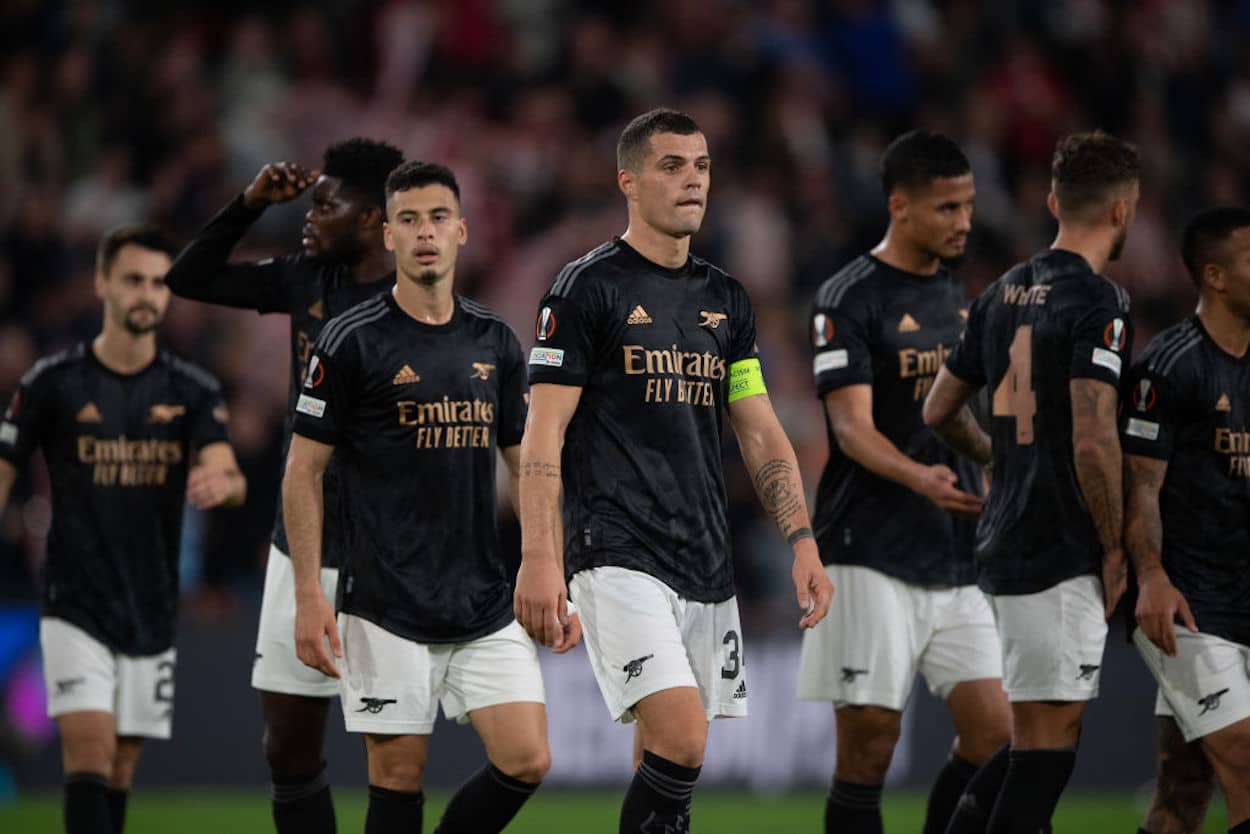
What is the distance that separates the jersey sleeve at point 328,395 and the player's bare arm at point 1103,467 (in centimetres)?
265

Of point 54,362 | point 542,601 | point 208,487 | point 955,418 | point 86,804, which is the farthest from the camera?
point 54,362

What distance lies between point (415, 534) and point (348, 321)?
0.85 m

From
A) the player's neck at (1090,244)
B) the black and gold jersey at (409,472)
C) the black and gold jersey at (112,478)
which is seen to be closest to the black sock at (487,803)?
the black and gold jersey at (409,472)

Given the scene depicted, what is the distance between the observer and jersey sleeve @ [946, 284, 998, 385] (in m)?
6.94

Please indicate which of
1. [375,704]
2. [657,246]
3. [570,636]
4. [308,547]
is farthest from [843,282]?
[375,704]

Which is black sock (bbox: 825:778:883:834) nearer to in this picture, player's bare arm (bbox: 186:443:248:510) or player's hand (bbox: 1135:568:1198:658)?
player's hand (bbox: 1135:568:1198:658)

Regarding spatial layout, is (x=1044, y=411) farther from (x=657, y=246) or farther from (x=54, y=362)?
(x=54, y=362)

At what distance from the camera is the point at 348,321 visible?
22.0 ft

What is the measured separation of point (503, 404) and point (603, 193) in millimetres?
7745

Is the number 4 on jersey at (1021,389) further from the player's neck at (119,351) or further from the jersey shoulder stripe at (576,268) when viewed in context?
the player's neck at (119,351)

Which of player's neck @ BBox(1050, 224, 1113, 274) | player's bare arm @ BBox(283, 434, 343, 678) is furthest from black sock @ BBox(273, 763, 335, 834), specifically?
player's neck @ BBox(1050, 224, 1113, 274)

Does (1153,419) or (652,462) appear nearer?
(652,462)

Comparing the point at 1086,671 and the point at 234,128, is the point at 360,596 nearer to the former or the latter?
the point at 1086,671

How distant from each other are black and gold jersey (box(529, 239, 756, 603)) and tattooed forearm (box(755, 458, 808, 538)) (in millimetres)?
167
